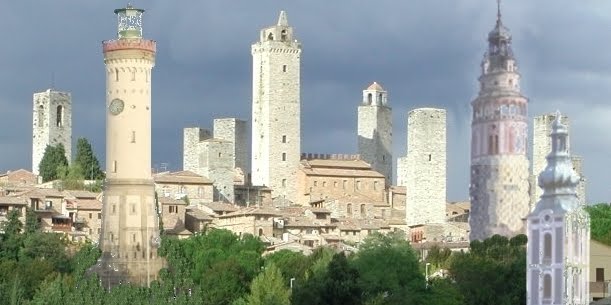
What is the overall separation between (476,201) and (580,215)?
27.1 metres

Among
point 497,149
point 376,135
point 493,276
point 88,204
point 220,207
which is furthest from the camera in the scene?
point 376,135

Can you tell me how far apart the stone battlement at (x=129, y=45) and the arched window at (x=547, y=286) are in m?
35.9

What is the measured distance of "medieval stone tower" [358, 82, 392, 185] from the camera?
103 m

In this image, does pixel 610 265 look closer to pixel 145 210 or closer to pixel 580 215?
pixel 580 215

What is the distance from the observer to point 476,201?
231 feet

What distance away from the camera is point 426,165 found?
92562 mm

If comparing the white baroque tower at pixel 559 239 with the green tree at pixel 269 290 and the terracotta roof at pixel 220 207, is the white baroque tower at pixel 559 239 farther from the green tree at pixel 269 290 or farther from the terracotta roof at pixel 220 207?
the terracotta roof at pixel 220 207

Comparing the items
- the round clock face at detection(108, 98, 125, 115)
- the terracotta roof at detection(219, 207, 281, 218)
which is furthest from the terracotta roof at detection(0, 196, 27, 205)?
the terracotta roof at detection(219, 207, 281, 218)

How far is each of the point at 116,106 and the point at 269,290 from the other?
1831 cm

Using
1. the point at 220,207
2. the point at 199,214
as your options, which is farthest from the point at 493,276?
the point at 220,207

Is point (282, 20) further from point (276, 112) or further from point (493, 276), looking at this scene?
point (493, 276)

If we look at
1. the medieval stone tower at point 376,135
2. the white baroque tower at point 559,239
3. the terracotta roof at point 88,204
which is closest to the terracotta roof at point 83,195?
the terracotta roof at point 88,204

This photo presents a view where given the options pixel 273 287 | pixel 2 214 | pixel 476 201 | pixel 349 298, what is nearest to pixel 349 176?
pixel 2 214

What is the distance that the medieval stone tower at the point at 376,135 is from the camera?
338ft
